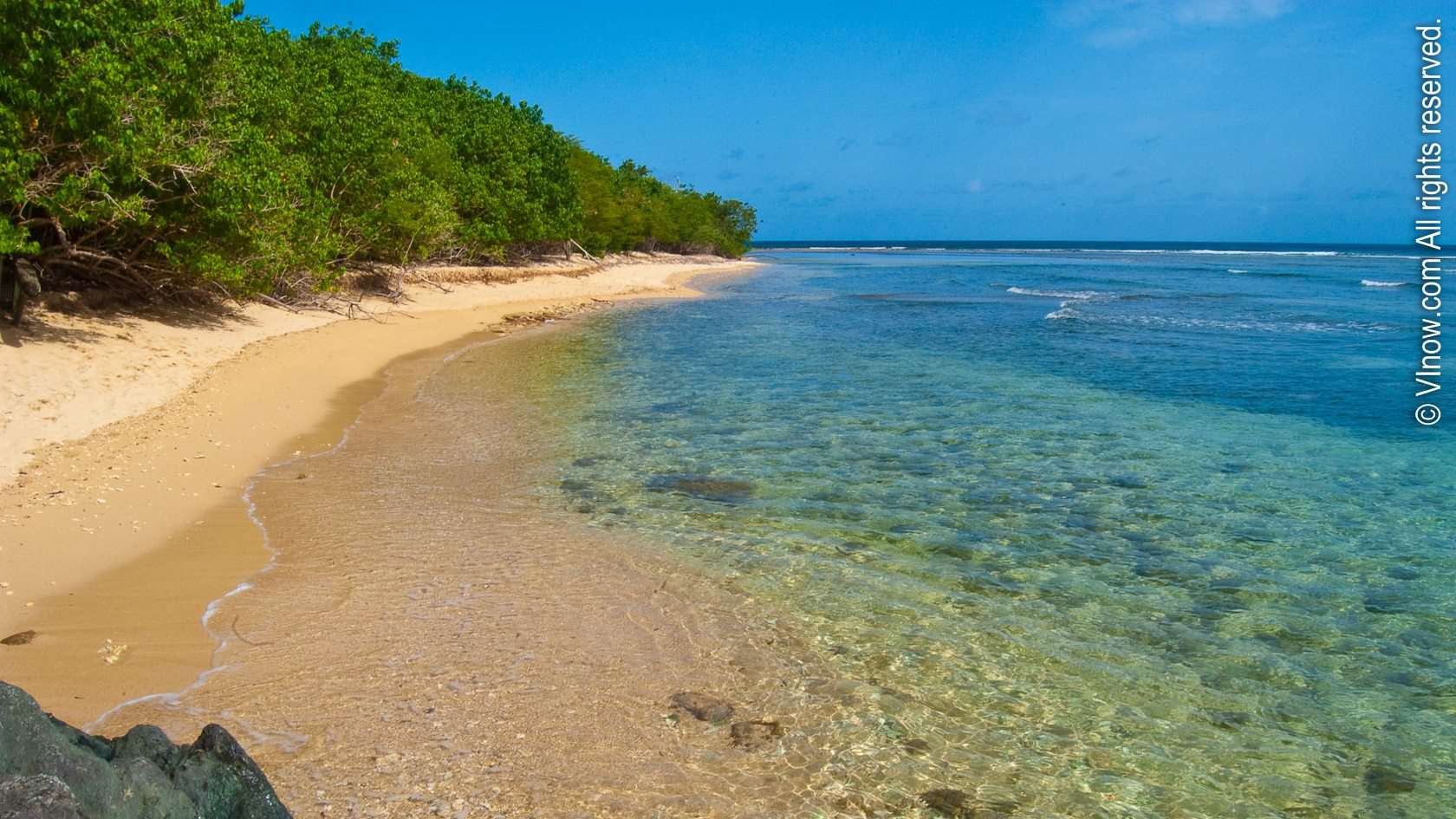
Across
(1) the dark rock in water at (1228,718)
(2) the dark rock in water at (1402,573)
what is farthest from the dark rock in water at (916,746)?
(2) the dark rock in water at (1402,573)

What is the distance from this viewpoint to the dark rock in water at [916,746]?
187 inches

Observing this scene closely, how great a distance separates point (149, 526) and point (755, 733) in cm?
555

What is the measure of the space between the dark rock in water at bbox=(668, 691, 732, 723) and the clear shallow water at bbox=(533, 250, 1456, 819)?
26.3 inches

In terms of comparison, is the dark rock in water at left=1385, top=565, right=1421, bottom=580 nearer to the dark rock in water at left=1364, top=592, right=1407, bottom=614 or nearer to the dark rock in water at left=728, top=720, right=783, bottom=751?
the dark rock in water at left=1364, top=592, right=1407, bottom=614

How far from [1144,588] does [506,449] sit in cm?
729

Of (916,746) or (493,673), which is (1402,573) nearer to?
(916,746)

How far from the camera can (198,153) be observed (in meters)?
13.8

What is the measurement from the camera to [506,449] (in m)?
11.4

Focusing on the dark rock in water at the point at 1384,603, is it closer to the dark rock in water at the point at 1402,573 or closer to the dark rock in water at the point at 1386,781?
the dark rock in water at the point at 1402,573

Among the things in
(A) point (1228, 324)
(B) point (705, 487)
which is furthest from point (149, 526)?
(A) point (1228, 324)

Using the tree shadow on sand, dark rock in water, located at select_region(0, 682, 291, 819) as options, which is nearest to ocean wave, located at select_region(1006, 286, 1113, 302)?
the tree shadow on sand

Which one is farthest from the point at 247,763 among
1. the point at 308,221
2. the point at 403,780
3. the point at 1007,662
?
the point at 308,221

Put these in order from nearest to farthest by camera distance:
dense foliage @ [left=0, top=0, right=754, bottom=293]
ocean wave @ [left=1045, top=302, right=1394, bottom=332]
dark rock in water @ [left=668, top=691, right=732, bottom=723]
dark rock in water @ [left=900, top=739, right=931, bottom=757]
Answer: dark rock in water @ [left=900, top=739, right=931, bottom=757] < dark rock in water @ [left=668, top=691, right=732, bottom=723] < dense foliage @ [left=0, top=0, right=754, bottom=293] < ocean wave @ [left=1045, top=302, right=1394, bottom=332]

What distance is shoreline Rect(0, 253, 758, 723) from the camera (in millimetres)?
5238
